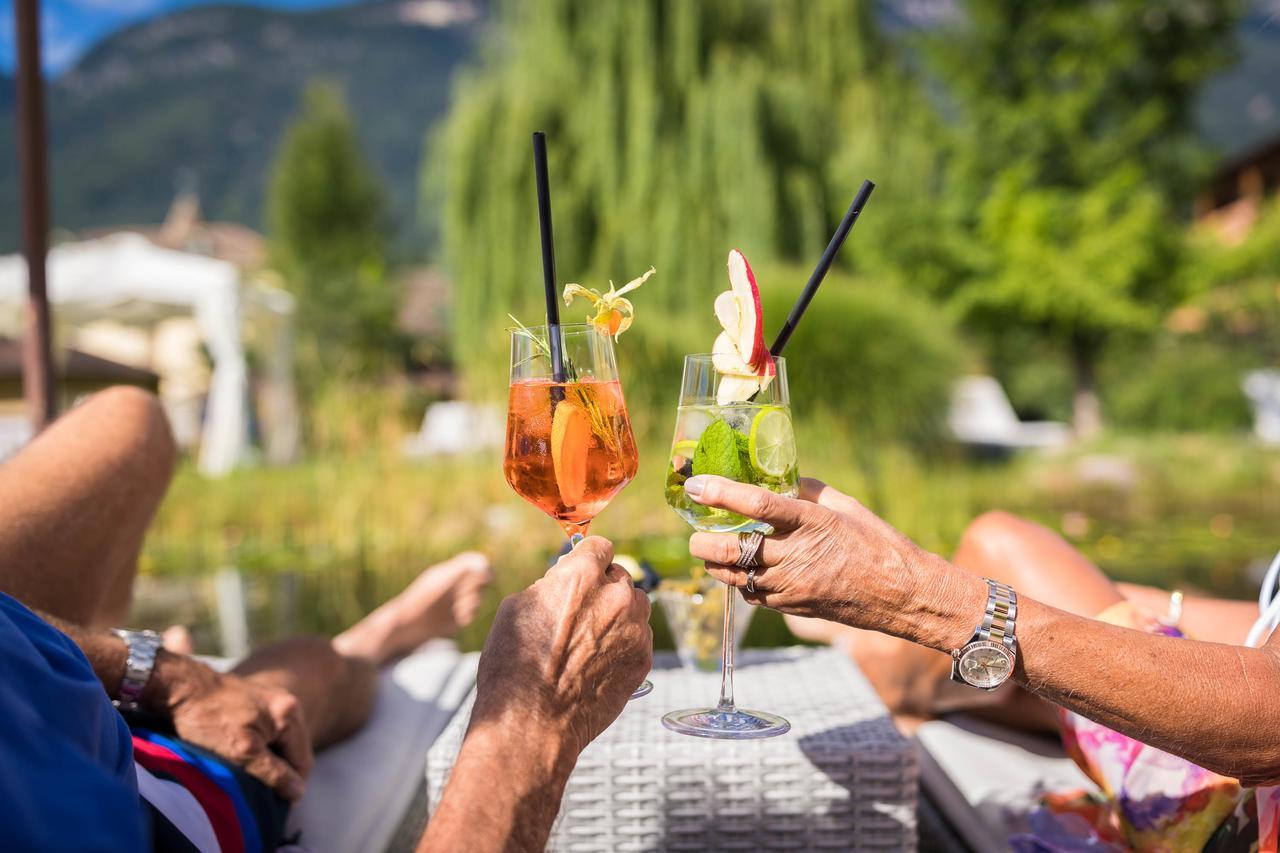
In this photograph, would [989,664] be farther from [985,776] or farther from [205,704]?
[205,704]

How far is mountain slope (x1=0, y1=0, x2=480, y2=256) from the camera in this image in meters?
85.1

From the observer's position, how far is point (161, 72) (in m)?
120

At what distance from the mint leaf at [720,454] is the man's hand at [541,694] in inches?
6.0

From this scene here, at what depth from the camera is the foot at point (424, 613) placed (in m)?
2.51

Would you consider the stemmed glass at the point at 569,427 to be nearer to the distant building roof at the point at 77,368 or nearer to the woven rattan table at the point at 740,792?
the woven rattan table at the point at 740,792

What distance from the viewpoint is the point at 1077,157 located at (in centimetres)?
1545

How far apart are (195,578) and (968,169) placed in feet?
42.6

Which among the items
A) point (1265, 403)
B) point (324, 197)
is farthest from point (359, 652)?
point (324, 197)

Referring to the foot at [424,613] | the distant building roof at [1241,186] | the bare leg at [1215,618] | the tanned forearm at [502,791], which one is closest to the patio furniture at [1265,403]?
the distant building roof at [1241,186]

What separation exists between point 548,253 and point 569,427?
0.22 meters

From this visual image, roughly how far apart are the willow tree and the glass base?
8.86 m

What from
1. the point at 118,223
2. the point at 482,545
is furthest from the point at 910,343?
the point at 118,223

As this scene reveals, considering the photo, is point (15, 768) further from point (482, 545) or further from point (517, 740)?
point (482, 545)

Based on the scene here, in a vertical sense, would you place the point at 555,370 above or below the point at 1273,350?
above
